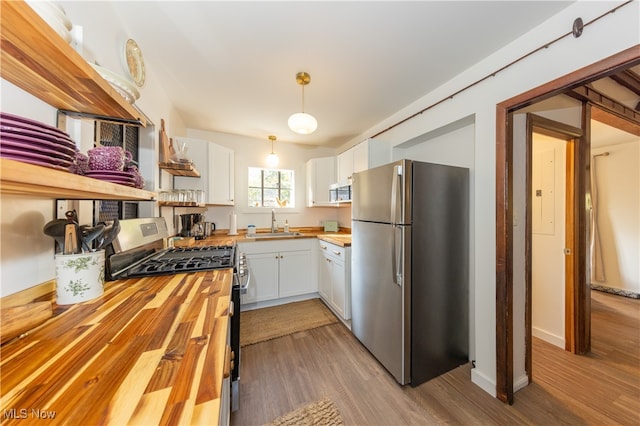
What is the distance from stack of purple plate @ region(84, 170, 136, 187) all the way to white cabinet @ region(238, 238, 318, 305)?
187 cm

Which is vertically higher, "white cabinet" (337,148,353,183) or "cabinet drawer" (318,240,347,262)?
"white cabinet" (337,148,353,183)

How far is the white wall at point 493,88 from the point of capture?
1100mm

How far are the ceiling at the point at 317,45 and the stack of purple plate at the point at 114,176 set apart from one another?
101cm

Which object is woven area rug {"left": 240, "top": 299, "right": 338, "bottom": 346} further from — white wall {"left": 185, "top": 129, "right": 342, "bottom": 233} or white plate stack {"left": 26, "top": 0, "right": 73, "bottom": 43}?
white plate stack {"left": 26, "top": 0, "right": 73, "bottom": 43}

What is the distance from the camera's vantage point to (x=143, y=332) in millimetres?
676

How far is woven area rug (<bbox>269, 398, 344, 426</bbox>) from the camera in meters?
1.32

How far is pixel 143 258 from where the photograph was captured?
4.86 ft

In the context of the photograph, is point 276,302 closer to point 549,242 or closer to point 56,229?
point 56,229

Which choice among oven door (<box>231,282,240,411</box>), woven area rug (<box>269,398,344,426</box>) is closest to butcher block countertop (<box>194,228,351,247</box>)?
oven door (<box>231,282,240,411</box>)

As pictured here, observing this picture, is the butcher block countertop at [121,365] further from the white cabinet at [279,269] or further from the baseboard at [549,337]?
the baseboard at [549,337]

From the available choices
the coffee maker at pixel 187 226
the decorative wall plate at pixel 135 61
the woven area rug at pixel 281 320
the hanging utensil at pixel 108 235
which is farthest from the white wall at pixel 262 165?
the hanging utensil at pixel 108 235

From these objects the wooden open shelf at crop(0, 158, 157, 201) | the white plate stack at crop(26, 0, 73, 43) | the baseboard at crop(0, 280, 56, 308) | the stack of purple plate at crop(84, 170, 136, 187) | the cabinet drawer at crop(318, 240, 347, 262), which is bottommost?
the cabinet drawer at crop(318, 240, 347, 262)

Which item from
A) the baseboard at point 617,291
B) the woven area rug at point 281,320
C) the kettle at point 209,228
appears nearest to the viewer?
the woven area rug at point 281,320

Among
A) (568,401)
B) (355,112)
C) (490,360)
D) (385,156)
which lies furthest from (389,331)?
(355,112)
